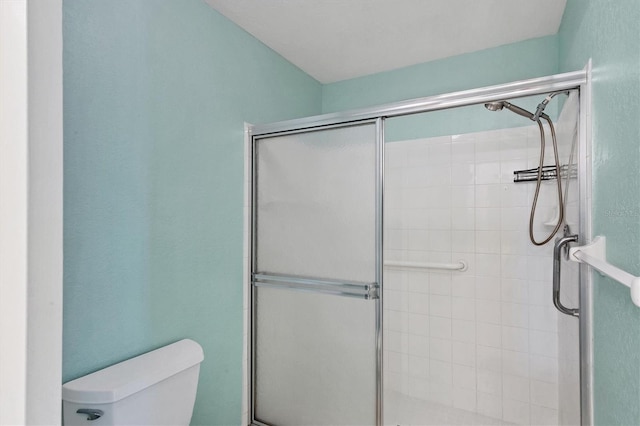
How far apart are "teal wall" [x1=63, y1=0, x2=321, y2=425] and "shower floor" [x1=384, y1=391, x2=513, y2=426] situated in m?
1.05

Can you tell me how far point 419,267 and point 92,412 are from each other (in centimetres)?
183

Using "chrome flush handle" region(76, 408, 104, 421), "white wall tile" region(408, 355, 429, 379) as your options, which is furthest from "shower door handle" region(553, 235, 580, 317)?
"chrome flush handle" region(76, 408, 104, 421)

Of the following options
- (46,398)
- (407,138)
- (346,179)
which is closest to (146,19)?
(346,179)

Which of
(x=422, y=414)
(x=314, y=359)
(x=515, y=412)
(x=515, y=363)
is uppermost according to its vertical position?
(x=314, y=359)

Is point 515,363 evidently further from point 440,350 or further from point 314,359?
point 314,359

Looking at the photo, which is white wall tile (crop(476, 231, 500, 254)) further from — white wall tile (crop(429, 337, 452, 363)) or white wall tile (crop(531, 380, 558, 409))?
white wall tile (crop(531, 380, 558, 409))

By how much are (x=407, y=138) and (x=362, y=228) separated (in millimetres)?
1021

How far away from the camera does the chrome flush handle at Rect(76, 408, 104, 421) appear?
3.71 feet

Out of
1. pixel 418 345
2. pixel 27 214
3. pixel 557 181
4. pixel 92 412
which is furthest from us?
pixel 418 345

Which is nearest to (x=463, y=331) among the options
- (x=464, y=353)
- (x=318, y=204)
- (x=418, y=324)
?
(x=464, y=353)

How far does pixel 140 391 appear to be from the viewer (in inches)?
47.9

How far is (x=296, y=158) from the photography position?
6.15ft

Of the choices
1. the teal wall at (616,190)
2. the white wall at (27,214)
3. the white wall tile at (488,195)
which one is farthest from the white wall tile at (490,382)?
the white wall at (27,214)

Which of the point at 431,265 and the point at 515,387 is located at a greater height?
the point at 431,265
